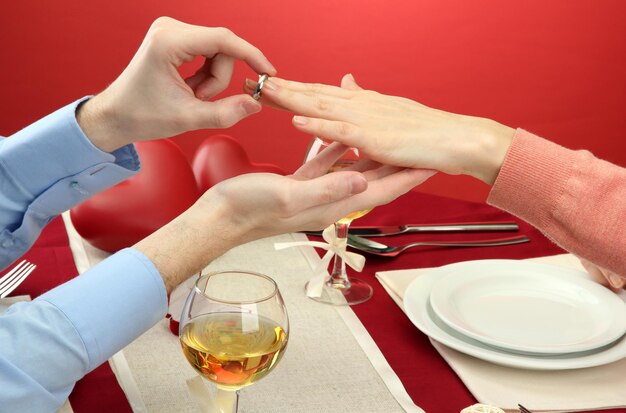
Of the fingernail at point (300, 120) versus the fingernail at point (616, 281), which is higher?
the fingernail at point (300, 120)

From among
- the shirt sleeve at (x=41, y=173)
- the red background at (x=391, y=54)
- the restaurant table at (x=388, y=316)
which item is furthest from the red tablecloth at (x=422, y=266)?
the red background at (x=391, y=54)

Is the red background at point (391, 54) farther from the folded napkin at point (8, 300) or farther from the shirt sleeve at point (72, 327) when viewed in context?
the shirt sleeve at point (72, 327)

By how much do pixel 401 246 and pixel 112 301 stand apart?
622 mm

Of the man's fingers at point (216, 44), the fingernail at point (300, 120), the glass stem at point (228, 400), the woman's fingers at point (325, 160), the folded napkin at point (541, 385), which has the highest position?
the man's fingers at point (216, 44)

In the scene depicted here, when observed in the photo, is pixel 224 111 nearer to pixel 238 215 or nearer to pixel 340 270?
pixel 238 215

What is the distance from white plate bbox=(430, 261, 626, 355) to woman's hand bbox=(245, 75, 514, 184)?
6.2 inches

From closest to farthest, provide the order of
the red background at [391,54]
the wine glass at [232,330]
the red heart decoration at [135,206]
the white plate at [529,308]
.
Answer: the wine glass at [232,330]
the white plate at [529,308]
the red heart decoration at [135,206]
the red background at [391,54]

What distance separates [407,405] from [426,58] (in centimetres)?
271

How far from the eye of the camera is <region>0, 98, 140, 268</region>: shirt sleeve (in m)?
1.21

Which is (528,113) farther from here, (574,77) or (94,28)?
(94,28)

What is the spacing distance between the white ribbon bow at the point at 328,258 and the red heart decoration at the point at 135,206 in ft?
0.68

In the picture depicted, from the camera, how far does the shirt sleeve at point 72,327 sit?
33.8 inches

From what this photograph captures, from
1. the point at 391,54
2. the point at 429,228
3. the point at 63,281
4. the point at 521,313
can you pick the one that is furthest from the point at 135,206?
the point at 391,54

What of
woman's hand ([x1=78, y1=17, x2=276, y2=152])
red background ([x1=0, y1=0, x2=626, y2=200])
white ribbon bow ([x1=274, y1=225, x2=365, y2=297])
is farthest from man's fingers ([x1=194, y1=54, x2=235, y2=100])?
red background ([x1=0, y1=0, x2=626, y2=200])
